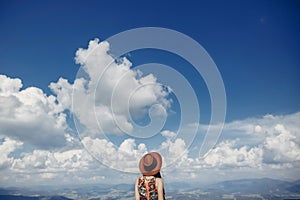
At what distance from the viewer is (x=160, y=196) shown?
30.1 ft

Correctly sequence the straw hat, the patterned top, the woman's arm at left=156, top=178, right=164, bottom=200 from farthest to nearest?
1. the patterned top
2. the woman's arm at left=156, top=178, right=164, bottom=200
3. the straw hat

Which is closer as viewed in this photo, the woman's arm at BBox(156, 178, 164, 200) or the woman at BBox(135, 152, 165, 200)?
the woman at BBox(135, 152, 165, 200)

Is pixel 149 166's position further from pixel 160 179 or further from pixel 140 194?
pixel 140 194

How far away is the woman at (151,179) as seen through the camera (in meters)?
9.01

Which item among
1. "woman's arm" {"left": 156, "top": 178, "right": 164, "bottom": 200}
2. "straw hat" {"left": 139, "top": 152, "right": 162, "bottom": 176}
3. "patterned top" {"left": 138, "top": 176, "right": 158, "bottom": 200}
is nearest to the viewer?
"straw hat" {"left": 139, "top": 152, "right": 162, "bottom": 176}

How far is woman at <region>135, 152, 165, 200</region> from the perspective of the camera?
29.6 ft

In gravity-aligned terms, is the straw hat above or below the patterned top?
above

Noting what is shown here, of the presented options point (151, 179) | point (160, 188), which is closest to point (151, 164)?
point (151, 179)

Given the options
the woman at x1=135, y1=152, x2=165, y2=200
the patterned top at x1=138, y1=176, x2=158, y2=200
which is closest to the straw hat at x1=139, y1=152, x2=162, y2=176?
the woman at x1=135, y1=152, x2=165, y2=200

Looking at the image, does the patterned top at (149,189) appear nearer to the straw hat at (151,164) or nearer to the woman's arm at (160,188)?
the woman's arm at (160,188)

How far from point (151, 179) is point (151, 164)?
0.64 meters

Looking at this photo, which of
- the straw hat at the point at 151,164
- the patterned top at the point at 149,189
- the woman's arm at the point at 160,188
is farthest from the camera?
the patterned top at the point at 149,189

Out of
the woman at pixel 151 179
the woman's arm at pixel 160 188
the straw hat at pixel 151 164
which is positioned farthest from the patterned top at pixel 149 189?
the straw hat at pixel 151 164

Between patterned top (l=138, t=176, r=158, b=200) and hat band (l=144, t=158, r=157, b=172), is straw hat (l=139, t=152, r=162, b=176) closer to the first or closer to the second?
hat band (l=144, t=158, r=157, b=172)
